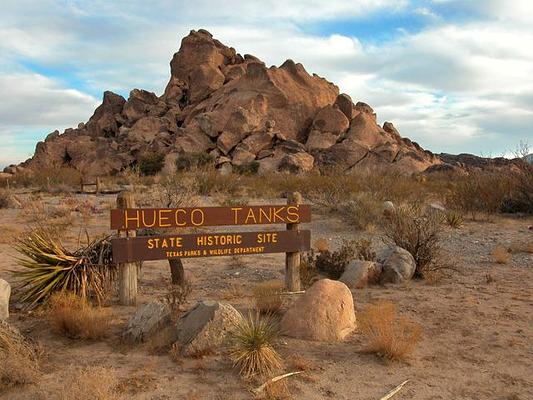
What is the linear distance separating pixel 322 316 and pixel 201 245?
1.99 m

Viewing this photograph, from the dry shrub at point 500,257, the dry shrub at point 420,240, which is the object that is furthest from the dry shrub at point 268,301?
the dry shrub at point 500,257

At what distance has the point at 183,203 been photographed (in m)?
12.5

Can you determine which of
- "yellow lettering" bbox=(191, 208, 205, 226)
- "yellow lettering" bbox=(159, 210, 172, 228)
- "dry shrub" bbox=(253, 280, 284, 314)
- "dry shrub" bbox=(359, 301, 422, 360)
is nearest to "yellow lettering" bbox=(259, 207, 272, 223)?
"yellow lettering" bbox=(191, 208, 205, 226)

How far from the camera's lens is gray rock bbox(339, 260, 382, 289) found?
833cm

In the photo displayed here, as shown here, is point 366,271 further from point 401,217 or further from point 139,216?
point 139,216

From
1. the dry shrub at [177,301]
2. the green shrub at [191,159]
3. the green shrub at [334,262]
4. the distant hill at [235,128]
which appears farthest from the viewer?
the distant hill at [235,128]

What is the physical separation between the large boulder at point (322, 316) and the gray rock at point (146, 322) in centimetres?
137

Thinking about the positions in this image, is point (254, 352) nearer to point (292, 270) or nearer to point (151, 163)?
point (292, 270)

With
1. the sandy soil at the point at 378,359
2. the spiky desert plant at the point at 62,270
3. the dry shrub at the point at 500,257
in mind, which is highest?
the spiky desert plant at the point at 62,270

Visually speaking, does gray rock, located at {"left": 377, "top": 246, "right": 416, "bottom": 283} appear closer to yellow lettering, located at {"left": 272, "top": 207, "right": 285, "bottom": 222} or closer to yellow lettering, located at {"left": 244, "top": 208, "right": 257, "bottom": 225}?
yellow lettering, located at {"left": 272, "top": 207, "right": 285, "bottom": 222}

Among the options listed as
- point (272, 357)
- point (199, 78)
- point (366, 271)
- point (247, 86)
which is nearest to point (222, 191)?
point (366, 271)

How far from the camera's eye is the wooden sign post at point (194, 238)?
682 cm

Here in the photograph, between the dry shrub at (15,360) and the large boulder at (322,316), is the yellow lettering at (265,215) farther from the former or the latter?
the dry shrub at (15,360)

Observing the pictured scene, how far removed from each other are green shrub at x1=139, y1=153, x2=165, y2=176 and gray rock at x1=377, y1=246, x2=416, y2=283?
38.2 m
